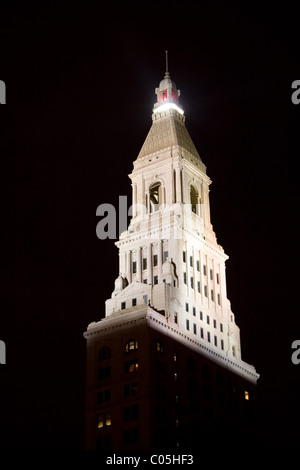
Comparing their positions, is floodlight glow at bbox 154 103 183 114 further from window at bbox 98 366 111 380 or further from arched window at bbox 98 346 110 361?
window at bbox 98 366 111 380

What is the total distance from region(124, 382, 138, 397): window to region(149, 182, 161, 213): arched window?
135 ft

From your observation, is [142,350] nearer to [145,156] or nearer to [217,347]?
[217,347]

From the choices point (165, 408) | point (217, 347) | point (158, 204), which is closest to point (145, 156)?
point (158, 204)

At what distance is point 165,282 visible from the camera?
6102 inches

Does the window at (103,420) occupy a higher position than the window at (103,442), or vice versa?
the window at (103,420)

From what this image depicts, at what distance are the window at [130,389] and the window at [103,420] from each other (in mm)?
4477

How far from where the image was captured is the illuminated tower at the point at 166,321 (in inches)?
5522

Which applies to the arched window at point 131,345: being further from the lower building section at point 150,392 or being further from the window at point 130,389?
the window at point 130,389

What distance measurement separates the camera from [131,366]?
468ft

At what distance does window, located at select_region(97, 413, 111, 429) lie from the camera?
A: 140300mm
